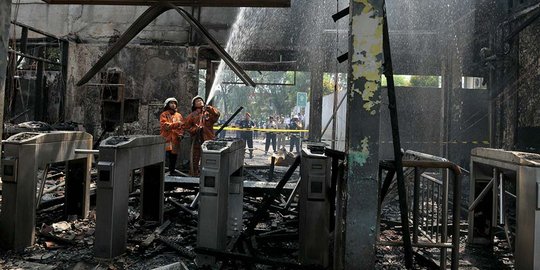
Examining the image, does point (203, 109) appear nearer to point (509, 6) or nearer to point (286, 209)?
point (286, 209)

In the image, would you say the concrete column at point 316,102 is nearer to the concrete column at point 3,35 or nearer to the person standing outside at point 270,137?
the person standing outside at point 270,137

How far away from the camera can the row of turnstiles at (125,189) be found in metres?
3.79

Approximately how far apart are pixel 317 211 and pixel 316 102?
8807 millimetres

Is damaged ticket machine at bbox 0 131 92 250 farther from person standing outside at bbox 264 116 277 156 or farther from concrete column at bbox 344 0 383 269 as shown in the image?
person standing outside at bbox 264 116 277 156

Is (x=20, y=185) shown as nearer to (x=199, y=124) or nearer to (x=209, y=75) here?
(x=199, y=124)

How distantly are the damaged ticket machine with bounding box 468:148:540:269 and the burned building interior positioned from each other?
0.7 inches

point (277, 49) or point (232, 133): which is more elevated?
point (277, 49)

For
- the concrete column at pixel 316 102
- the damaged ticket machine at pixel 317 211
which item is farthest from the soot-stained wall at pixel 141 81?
the damaged ticket machine at pixel 317 211

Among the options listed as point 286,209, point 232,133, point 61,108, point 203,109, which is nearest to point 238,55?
point 203,109

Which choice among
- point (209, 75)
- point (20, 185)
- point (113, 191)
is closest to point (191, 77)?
point (209, 75)

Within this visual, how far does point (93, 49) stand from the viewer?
36.5ft

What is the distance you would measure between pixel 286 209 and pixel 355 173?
2881 mm

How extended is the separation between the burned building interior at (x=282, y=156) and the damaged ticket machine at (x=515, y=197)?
0.7 inches

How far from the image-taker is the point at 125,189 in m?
4.20
